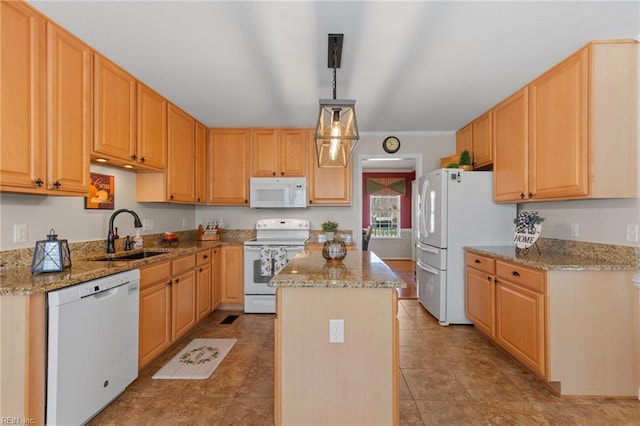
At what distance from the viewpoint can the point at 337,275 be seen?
5.38ft

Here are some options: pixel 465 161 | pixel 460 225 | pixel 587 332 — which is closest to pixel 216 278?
pixel 460 225

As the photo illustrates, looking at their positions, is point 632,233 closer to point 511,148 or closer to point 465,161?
point 511,148

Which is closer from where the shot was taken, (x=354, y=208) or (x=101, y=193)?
(x=101, y=193)

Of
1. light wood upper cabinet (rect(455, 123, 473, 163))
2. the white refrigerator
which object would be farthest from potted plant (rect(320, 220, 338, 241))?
light wood upper cabinet (rect(455, 123, 473, 163))

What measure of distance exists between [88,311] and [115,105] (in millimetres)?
1553

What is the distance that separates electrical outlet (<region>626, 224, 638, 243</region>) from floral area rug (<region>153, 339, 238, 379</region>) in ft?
10.5

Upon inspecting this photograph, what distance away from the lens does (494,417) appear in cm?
182

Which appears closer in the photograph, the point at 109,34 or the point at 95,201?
the point at 109,34

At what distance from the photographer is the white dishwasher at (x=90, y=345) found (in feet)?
4.88

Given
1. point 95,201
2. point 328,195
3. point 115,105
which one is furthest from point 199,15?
point 328,195

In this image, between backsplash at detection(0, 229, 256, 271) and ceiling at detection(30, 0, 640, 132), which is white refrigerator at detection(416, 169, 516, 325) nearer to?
ceiling at detection(30, 0, 640, 132)

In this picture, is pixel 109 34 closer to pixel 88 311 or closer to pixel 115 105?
pixel 115 105

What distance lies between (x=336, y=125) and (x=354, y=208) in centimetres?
245

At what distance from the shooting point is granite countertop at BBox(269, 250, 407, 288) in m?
1.53
